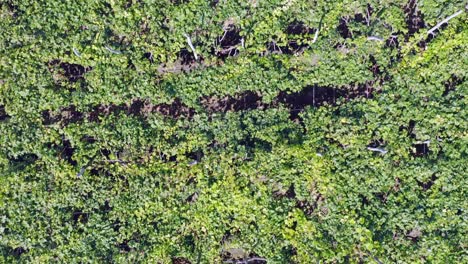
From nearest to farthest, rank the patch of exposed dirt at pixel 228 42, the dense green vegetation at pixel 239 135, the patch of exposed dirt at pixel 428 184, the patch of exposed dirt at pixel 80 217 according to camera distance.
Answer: the dense green vegetation at pixel 239 135 < the patch of exposed dirt at pixel 428 184 < the patch of exposed dirt at pixel 80 217 < the patch of exposed dirt at pixel 228 42

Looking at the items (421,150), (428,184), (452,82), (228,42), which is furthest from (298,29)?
(428,184)

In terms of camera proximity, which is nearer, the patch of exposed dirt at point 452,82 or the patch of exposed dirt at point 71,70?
the patch of exposed dirt at point 452,82

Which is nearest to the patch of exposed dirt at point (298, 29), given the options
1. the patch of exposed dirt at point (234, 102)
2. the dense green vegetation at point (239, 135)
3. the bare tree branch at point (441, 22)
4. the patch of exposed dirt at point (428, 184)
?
the dense green vegetation at point (239, 135)

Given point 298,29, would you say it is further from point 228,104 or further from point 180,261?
point 180,261

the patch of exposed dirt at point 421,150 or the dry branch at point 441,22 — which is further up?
the dry branch at point 441,22

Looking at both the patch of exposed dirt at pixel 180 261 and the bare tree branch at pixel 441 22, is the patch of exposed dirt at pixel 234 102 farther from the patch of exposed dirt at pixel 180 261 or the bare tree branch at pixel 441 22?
the bare tree branch at pixel 441 22

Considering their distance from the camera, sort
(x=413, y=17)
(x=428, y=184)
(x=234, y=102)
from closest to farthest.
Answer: (x=428, y=184) < (x=413, y=17) < (x=234, y=102)

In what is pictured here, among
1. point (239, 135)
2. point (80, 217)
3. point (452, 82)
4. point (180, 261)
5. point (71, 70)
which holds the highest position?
point (452, 82)

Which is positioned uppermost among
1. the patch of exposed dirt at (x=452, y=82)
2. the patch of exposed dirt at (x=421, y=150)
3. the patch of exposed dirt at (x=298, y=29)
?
the patch of exposed dirt at (x=298, y=29)

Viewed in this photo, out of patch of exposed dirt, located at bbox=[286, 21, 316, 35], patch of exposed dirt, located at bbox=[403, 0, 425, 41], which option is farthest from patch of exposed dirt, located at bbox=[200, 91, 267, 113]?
patch of exposed dirt, located at bbox=[403, 0, 425, 41]
